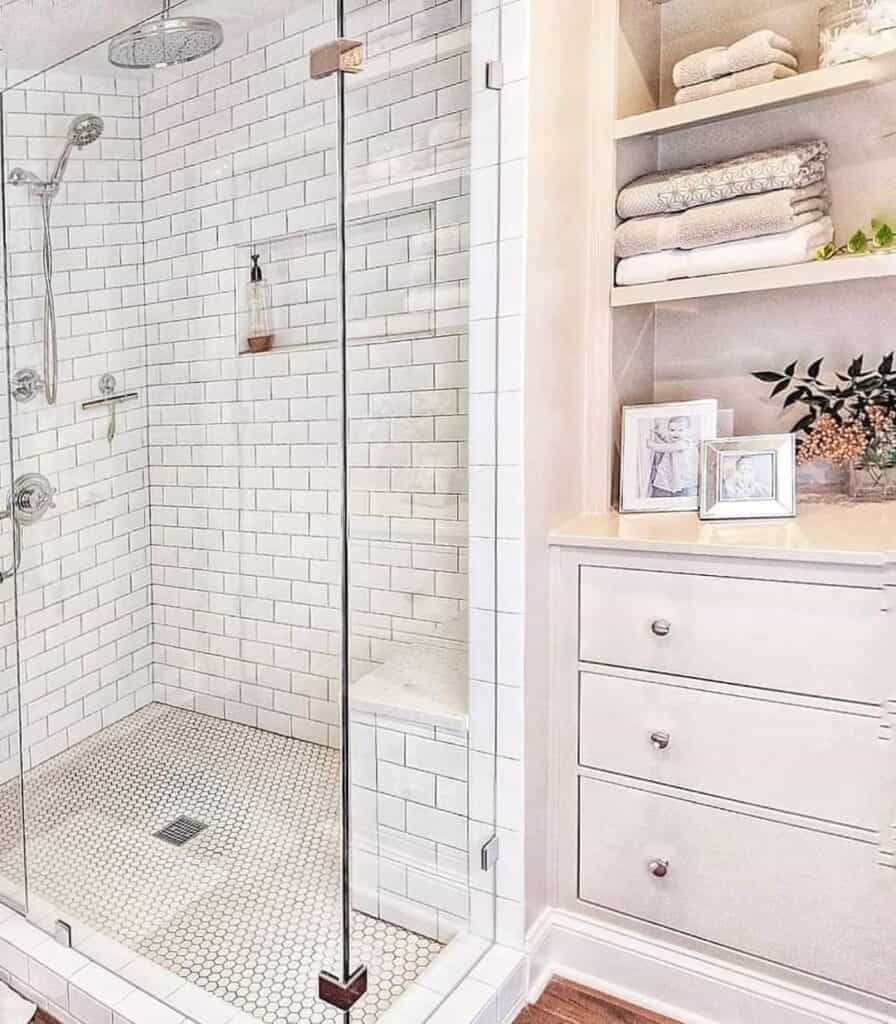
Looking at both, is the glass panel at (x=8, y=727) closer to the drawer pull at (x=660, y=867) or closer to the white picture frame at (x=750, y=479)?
the drawer pull at (x=660, y=867)

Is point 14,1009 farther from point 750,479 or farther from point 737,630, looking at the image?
point 750,479

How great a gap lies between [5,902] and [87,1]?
72.8 inches

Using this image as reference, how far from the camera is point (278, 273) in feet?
4.89

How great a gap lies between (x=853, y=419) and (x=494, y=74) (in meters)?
1.02

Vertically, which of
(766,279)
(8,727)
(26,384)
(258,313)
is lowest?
(8,727)

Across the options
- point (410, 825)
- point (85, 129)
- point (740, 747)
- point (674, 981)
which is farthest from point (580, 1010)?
point (85, 129)

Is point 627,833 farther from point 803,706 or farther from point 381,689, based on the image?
point 381,689

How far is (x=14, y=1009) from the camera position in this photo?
1.74 metres

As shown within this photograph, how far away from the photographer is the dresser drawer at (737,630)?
1.54 metres

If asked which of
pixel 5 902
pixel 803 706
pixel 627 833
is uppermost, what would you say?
pixel 803 706

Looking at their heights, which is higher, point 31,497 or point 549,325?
point 549,325

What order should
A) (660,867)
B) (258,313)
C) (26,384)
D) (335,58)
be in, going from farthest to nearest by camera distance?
(26,384)
(660,867)
(258,313)
(335,58)

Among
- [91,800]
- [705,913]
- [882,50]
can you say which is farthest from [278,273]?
[705,913]

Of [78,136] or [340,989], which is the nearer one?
[340,989]
